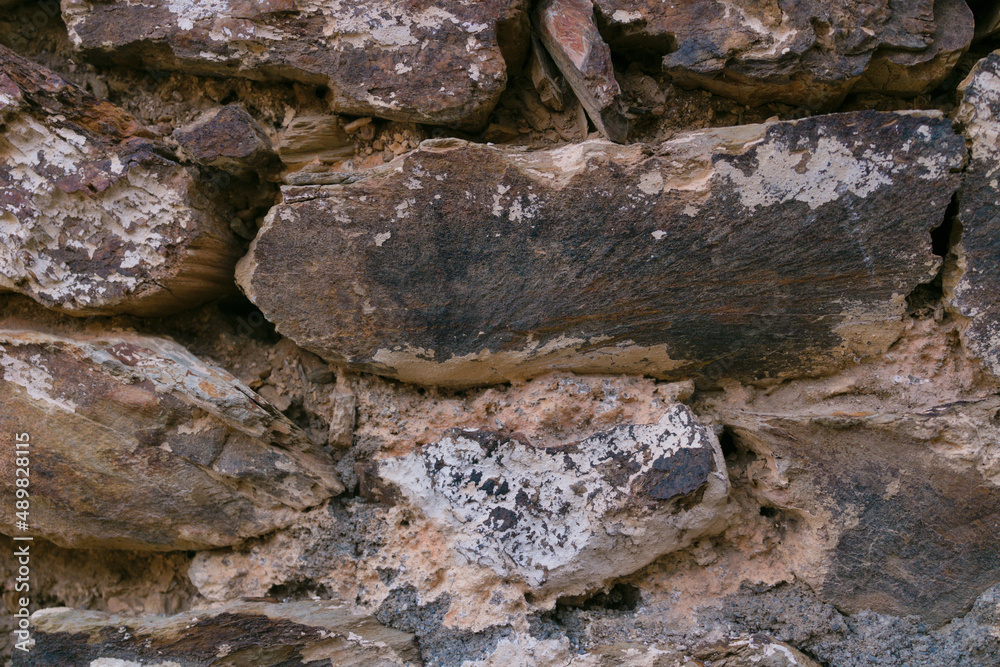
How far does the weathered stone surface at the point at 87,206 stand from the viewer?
150 centimetres

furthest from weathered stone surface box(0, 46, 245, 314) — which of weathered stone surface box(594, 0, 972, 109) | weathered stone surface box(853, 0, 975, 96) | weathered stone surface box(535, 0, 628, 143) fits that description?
weathered stone surface box(853, 0, 975, 96)

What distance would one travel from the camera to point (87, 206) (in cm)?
153

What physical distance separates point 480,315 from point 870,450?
3.09 feet

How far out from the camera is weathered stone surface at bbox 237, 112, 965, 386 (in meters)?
1.33

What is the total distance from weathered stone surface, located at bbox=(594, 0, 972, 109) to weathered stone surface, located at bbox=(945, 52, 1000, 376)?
13 centimetres

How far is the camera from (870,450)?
1387 millimetres

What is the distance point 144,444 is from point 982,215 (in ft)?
6.56

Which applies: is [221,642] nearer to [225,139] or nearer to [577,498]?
[577,498]

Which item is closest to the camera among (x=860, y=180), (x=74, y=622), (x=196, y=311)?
(x=860, y=180)

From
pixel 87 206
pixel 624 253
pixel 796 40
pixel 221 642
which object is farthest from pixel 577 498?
pixel 87 206

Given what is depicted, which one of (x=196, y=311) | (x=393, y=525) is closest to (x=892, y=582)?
(x=393, y=525)

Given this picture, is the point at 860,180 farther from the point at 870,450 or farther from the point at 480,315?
the point at 480,315
